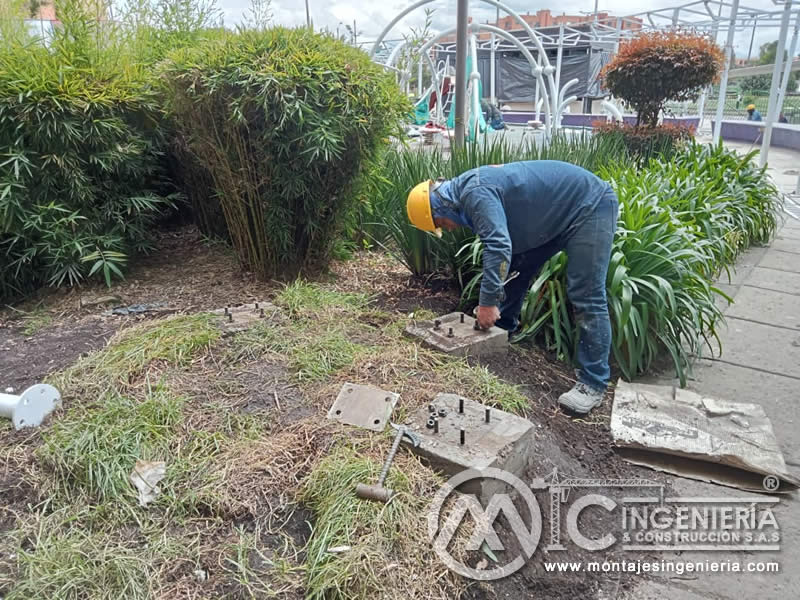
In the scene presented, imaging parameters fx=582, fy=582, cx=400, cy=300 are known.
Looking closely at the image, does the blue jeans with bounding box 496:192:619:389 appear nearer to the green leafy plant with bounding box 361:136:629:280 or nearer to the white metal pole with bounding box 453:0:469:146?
the green leafy plant with bounding box 361:136:629:280

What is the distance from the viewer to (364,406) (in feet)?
7.92

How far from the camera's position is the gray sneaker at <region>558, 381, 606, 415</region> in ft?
9.25

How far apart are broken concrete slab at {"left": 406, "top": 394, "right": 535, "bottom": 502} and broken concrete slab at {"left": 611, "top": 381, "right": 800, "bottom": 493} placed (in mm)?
636

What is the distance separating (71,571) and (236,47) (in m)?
2.99

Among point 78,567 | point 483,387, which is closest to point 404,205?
point 483,387

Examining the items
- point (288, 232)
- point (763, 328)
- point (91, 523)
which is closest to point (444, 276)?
point (288, 232)

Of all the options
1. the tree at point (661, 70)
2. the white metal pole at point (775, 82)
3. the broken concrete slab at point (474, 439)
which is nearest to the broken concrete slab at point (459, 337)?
the broken concrete slab at point (474, 439)

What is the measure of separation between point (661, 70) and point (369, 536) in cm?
709

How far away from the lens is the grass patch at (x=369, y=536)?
1678 millimetres

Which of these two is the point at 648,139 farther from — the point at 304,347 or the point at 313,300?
the point at 304,347

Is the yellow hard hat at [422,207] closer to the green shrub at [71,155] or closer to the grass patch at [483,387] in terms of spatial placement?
the grass patch at [483,387]

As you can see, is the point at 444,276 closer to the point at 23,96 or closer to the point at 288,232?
the point at 288,232

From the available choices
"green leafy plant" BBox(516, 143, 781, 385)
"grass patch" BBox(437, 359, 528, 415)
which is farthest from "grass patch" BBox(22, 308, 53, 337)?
"green leafy plant" BBox(516, 143, 781, 385)

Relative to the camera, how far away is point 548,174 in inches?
113
